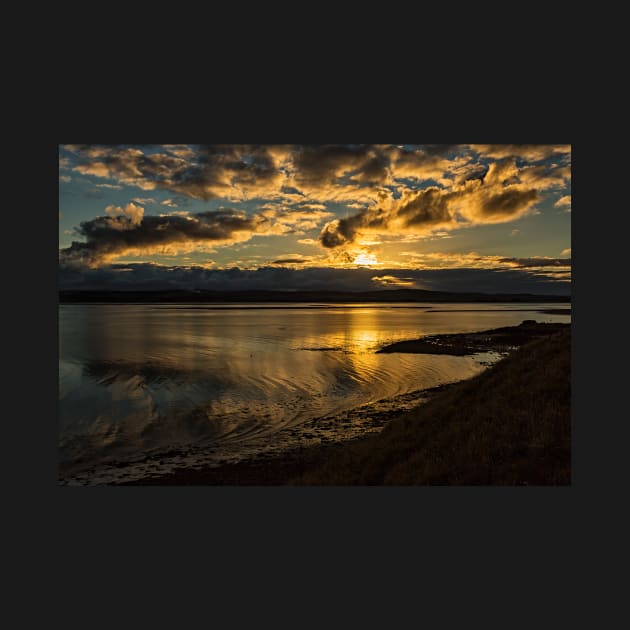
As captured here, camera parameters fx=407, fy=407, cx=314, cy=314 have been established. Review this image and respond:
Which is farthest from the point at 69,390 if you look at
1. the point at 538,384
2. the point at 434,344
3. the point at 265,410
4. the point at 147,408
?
the point at 434,344

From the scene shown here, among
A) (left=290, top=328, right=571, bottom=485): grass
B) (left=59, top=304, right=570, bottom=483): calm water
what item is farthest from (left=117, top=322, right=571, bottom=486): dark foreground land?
(left=59, top=304, right=570, bottom=483): calm water

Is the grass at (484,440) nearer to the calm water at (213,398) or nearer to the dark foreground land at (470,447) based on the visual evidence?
the dark foreground land at (470,447)

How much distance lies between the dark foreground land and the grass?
19 millimetres

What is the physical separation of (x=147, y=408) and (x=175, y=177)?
30.2 feet

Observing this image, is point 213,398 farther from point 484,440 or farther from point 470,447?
point 484,440

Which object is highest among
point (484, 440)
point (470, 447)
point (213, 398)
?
point (484, 440)

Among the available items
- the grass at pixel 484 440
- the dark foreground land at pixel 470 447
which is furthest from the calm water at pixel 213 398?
the grass at pixel 484 440

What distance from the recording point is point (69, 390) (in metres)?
19.1

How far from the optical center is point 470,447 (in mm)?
8398

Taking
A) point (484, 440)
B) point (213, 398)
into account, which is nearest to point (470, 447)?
point (484, 440)

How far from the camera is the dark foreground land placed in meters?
7.92

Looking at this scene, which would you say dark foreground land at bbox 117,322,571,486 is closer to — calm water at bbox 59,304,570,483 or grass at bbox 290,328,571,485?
grass at bbox 290,328,571,485

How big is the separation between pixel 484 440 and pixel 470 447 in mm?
325

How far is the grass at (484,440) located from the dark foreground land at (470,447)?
0.06 ft
